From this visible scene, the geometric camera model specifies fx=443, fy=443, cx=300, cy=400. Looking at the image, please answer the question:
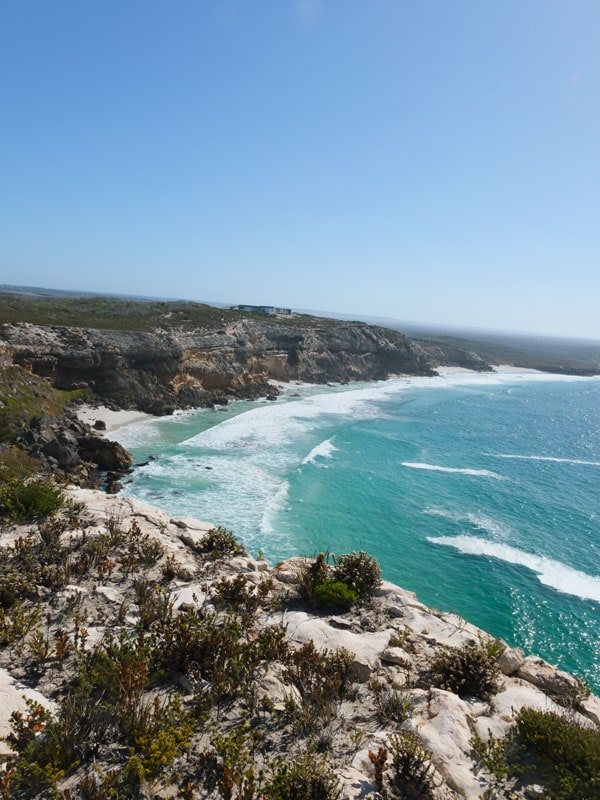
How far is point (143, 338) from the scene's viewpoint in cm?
5053

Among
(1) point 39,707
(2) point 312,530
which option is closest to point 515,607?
(2) point 312,530

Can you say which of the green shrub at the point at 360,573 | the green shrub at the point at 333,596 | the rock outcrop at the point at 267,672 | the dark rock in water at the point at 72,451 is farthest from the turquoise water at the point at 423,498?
the green shrub at the point at 333,596

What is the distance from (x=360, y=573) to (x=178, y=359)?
146 feet

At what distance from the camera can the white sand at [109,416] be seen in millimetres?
39541

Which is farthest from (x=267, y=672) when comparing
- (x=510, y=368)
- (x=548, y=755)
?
(x=510, y=368)

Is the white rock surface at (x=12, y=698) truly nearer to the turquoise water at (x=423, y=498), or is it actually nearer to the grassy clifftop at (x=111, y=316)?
the turquoise water at (x=423, y=498)

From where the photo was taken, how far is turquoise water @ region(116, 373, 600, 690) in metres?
19.3

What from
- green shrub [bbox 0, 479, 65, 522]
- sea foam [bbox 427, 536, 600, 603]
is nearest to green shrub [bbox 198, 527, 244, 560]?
green shrub [bbox 0, 479, 65, 522]

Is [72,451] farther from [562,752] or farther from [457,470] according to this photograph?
[562,752]

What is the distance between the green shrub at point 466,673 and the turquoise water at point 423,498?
10.4 meters

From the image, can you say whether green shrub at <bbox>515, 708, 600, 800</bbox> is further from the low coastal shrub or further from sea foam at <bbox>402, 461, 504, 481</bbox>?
sea foam at <bbox>402, 461, 504, 481</bbox>

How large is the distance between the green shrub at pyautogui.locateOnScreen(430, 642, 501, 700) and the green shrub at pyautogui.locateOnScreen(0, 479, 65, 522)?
416 inches

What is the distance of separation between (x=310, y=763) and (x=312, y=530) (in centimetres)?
1862

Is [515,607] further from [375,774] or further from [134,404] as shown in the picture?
[134,404]
